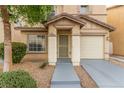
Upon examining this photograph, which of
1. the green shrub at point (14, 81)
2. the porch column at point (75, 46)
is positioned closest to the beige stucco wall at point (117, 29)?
the porch column at point (75, 46)

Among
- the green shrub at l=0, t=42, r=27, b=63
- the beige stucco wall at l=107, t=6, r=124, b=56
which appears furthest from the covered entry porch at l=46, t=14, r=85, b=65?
the beige stucco wall at l=107, t=6, r=124, b=56

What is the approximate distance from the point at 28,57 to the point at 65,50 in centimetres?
357

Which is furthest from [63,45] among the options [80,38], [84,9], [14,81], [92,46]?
[14,81]

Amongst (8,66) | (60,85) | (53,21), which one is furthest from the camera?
(53,21)

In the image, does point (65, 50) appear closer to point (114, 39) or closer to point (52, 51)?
point (52, 51)

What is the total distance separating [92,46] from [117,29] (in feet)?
22.6

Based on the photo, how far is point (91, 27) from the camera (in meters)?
21.8

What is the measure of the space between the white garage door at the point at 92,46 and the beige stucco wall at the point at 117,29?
5.03 meters

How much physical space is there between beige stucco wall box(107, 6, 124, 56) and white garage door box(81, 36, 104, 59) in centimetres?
503

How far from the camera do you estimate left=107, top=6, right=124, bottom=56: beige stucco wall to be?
1027 inches

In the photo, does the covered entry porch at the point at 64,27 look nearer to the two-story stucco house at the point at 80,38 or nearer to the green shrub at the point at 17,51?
the green shrub at the point at 17,51

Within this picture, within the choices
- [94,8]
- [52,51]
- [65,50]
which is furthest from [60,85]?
[94,8]

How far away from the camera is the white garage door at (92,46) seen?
857 inches

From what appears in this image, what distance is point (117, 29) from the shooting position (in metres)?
27.3
